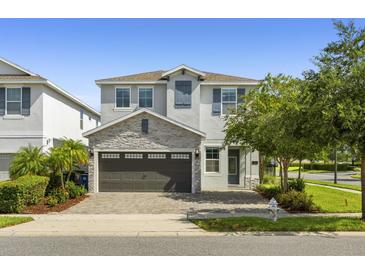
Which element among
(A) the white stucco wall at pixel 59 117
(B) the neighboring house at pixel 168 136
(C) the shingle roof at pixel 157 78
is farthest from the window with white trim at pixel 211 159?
(A) the white stucco wall at pixel 59 117

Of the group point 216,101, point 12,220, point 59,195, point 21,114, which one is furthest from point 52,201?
point 216,101

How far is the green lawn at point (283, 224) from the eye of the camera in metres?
10.5

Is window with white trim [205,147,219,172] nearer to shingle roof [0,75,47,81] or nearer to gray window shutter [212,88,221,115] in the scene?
gray window shutter [212,88,221,115]

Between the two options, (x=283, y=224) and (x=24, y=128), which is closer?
(x=283, y=224)

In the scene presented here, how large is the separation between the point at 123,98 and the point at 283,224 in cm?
1514

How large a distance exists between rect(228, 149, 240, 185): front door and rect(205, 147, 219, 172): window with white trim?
3.99 feet

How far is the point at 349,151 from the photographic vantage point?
38.1 feet

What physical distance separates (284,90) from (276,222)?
7924 mm

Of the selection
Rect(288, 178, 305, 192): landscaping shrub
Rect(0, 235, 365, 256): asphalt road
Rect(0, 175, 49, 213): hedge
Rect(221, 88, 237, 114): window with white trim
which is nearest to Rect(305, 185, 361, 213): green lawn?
Rect(288, 178, 305, 192): landscaping shrub

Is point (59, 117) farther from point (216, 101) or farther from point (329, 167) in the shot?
point (329, 167)

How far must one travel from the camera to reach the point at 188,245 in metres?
8.61

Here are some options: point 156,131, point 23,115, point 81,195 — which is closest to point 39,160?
point 81,195

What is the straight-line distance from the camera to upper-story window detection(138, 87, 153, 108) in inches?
901

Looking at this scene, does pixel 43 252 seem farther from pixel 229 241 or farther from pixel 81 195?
pixel 81 195
